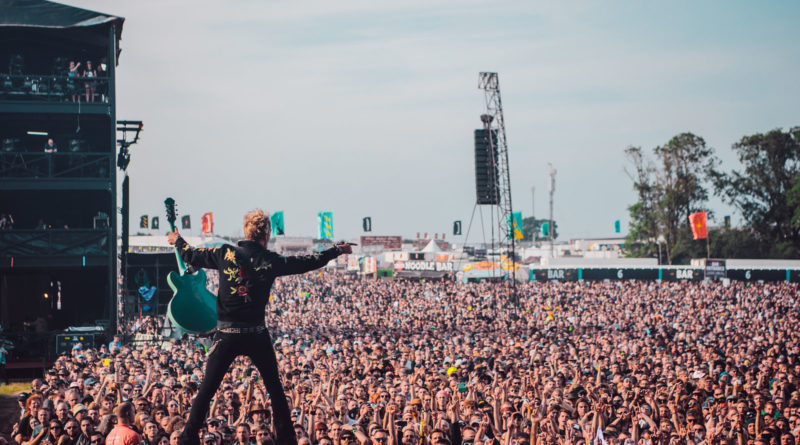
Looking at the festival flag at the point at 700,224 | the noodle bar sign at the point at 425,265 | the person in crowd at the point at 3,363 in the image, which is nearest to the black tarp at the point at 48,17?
the person in crowd at the point at 3,363

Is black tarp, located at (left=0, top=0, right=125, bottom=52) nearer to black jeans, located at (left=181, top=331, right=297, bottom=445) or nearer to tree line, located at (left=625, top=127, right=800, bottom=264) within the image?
black jeans, located at (left=181, top=331, right=297, bottom=445)

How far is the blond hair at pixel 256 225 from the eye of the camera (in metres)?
5.13

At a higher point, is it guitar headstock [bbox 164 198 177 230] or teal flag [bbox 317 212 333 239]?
teal flag [bbox 317 212 333 239]

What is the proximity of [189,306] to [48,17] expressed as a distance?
20.3 m

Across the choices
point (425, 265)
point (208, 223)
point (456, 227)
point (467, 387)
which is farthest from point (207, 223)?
point (467, 387)

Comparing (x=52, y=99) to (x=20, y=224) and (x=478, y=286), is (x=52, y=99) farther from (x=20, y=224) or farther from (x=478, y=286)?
(x=478, y=286)

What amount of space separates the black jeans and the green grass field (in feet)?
55.5

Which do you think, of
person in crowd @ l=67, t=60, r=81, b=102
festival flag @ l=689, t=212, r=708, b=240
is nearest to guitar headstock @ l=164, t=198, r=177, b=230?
person in crowd @ l=67, t=60, r=81, b=102

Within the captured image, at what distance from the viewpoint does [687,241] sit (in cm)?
7006

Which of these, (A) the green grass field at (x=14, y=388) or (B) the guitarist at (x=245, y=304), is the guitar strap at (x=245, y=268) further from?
(A) the green grass field at (x=14, y=388)

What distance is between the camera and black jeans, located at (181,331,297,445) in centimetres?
498

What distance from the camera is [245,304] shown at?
5035 mm

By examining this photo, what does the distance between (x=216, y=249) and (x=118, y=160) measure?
22113mm

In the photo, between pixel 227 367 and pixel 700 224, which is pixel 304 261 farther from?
pixel 700 224
